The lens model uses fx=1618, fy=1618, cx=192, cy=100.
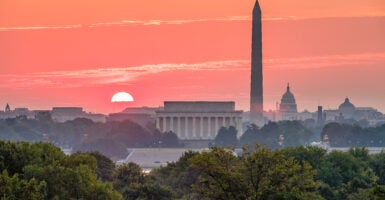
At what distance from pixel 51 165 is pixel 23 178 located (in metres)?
2.55

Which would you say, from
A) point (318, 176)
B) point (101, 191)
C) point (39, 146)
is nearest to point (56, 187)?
point (101, 191)

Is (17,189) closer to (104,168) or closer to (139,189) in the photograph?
(139,189)

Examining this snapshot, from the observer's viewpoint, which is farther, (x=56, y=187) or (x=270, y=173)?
(x=56, y=187)

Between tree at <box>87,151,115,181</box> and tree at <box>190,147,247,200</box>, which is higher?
tree at <box>87,151,115,181</box>

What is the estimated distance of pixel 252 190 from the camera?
60688mm

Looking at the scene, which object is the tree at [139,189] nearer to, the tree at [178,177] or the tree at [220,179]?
the tree at [178,177]

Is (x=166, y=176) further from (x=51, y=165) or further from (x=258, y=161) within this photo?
(x=258, y=161)

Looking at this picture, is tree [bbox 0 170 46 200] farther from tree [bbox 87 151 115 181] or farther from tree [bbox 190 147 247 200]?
tree [bbox 87 151 115 181]

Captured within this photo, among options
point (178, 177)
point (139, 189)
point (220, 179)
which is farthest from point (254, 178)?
point (178, 177)

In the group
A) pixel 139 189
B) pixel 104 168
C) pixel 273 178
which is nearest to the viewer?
pixel 273 178

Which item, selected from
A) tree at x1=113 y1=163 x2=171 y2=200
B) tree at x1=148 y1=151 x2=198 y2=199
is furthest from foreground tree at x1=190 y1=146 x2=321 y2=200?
tree at x1=148 y1=151 x2=198 y2=199

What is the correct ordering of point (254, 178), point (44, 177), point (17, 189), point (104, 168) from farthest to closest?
point (104, 168) → point (44, 177) → point (254, 178) → point (17, 189)

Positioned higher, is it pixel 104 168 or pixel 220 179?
A: pixel 104 168

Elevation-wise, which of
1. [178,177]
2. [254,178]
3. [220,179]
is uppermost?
[178,177]
